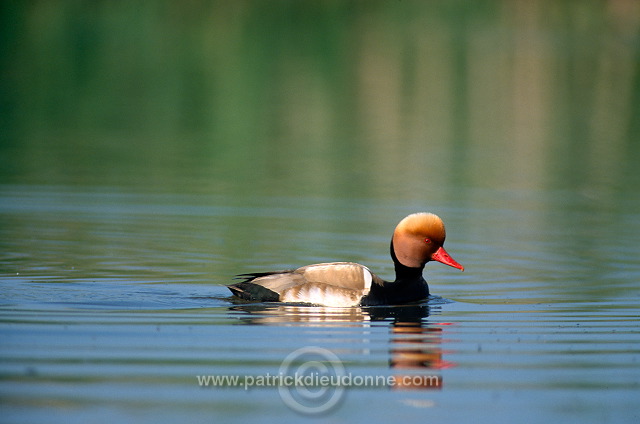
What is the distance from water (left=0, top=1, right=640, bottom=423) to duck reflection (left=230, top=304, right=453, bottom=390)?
33 mm

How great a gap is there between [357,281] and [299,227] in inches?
204

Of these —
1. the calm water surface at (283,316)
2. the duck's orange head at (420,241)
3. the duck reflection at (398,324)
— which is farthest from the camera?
the duck's orange head at (420,241)

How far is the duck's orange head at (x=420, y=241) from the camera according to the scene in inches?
494

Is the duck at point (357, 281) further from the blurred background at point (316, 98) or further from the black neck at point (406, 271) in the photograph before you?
the blurred background at point (316, 98)

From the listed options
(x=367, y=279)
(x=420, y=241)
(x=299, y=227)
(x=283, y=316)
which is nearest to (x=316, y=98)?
(x=299, y=227)

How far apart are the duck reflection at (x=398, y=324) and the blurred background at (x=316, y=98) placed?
859 cm

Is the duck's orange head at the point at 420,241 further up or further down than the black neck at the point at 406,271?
further up

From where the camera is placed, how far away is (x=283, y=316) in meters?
11.3

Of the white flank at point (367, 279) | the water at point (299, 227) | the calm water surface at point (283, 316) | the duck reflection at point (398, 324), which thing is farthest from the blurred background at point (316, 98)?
the duck reflection at point (398, 324)

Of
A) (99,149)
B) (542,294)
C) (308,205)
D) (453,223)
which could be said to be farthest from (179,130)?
(542,294)

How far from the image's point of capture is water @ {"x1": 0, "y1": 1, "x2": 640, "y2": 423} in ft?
28.8

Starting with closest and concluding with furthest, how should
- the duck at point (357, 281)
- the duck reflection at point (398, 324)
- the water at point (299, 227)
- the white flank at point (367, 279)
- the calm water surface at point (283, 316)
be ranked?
1. the calm water surface at point (283, 316)
2. the water at point (299, 227)
3. the duck reflection at point (398, 324)
4. the duck at point (357, 281)
5. the white flank at point (367, 279)

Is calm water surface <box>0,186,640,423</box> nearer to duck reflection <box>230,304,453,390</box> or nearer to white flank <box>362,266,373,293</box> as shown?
duck reflection <box>230,304,453,390</box>

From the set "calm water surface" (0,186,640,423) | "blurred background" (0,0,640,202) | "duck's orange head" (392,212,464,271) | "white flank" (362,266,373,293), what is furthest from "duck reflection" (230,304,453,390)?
"blurred background" (0,0,640,202)
